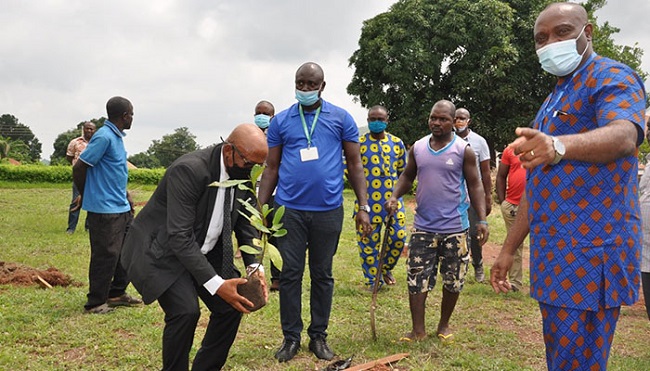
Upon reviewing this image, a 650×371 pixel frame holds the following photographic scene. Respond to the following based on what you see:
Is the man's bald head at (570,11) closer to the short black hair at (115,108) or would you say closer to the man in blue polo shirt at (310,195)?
the man in blue polo shirt at (310,195)

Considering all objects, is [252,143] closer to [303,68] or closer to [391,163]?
[303,68]

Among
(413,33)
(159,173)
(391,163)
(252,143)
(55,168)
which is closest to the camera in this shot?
(252,143)

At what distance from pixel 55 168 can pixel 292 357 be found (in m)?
24.5

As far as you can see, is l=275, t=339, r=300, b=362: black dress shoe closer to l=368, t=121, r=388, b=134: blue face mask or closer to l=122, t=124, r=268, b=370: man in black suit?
l=122, t=124, r=268, b=370: man in black suit

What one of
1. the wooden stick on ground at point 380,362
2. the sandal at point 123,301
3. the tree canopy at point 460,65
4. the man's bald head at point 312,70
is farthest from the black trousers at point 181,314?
the tree canopy at point 460,65

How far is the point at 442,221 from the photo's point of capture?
14.8 feet

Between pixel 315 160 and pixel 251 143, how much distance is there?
4.16 feet

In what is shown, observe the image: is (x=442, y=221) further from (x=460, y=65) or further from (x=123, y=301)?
(x=460, y=65)

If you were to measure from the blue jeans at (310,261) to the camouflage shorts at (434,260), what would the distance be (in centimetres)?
72

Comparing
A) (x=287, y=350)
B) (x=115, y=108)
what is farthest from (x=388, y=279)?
(x=115, y=108)

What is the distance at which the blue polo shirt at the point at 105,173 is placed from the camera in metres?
5.06

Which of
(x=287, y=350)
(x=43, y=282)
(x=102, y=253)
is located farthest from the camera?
(x=43, y=282)

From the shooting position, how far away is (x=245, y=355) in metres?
4.14

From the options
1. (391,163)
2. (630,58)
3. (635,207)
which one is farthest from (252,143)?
(630,58)
